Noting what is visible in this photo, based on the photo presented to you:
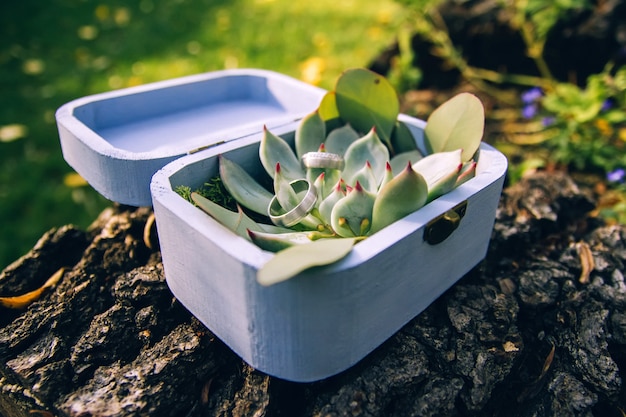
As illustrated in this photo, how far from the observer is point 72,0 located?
142 inches

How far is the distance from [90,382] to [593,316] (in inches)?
38.5

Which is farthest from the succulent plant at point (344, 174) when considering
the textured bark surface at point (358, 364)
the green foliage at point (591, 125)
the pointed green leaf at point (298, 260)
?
the green foliage at point (591, 125)

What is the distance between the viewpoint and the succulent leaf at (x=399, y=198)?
897 mm

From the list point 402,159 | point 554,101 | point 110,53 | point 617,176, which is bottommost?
point 110,53

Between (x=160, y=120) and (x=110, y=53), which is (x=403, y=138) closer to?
(x=160, y=120)

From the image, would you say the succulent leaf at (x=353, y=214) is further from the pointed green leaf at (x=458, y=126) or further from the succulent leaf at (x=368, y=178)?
the pointed green leaf at (x=458, y=126)

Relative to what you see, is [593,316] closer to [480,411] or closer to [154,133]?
[480,411]

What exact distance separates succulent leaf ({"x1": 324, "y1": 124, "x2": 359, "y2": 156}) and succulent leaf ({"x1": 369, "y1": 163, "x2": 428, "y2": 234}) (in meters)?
0.32

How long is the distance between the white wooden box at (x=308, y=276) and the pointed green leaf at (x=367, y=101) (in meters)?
0.23

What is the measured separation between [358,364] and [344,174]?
0.39 m

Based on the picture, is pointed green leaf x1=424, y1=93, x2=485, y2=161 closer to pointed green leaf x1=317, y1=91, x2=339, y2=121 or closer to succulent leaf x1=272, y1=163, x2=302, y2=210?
pointed green leaf x1=317, y1=91, x2=339, y2=121

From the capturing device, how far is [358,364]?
3.24 feet

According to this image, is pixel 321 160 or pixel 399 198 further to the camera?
pixel 321 160

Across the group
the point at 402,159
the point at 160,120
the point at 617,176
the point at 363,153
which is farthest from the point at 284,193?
the point at 617,176
